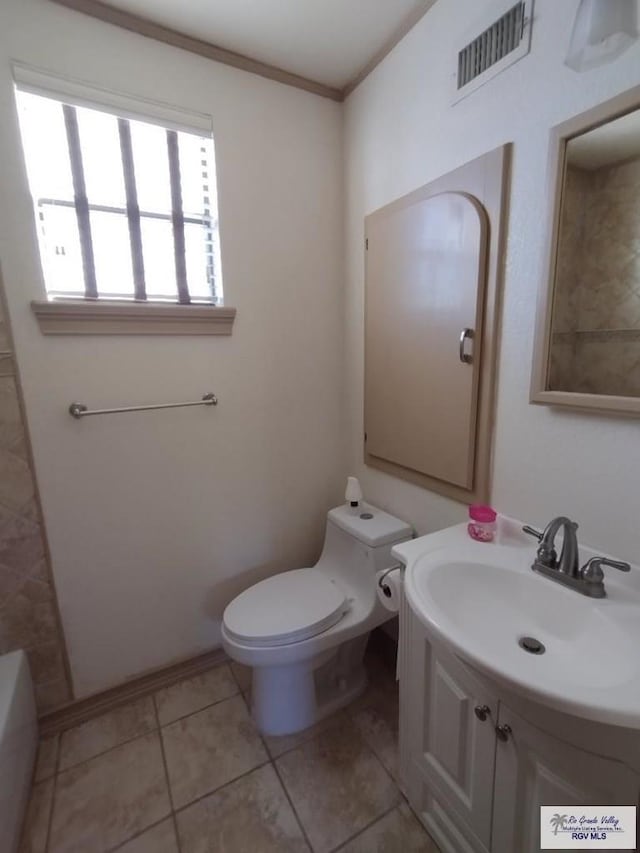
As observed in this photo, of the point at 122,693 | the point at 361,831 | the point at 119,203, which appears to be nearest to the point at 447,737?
the point at 361,831

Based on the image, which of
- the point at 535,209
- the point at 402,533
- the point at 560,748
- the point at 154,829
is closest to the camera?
the point at 560,748

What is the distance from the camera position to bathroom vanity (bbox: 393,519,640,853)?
2.10 ft

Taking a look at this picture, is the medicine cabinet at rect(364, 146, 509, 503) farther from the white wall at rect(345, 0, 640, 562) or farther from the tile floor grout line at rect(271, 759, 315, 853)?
the tile floor grout line at rect(271, 759, 315, 853)

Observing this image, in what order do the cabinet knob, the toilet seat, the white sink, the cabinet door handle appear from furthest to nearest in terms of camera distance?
the toilet seat < the cabinet door handle < the cabinet knob < the white sink

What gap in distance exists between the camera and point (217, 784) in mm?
1264

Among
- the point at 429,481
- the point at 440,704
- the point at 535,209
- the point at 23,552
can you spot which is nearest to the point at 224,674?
the point at 23,552

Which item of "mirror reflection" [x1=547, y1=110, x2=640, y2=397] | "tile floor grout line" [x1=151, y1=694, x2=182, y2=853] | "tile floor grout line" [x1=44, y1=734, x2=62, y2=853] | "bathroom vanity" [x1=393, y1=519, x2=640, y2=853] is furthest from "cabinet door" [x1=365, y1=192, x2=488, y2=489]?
"tile floor grout line" [x1=44, y1=734, x2=62, y2=853]

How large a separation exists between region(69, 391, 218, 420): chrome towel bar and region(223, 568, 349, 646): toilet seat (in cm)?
78

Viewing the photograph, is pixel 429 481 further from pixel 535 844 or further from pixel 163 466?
pixel 163 466

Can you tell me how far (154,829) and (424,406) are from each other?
1.56 metres

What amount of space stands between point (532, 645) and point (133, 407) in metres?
1.44

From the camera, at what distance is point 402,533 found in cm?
153

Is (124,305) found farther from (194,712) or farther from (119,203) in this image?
(194,712)

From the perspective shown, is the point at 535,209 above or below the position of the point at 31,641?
above
